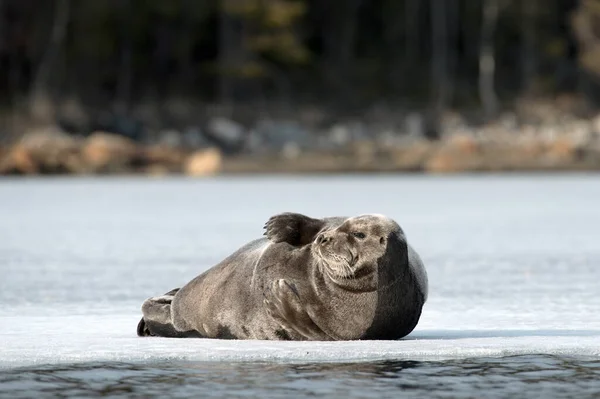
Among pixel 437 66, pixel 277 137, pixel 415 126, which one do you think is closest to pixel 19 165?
pixel 277 137

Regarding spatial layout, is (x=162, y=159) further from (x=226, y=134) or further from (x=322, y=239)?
(x=322, y=239)

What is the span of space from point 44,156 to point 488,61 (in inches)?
887

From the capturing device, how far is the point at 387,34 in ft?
199

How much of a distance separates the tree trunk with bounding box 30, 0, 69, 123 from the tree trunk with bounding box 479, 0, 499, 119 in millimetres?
16524

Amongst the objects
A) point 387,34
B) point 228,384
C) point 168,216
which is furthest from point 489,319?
point 387,34

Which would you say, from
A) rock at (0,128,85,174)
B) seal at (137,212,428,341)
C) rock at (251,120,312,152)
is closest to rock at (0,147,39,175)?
rock at (0,128,85,174)

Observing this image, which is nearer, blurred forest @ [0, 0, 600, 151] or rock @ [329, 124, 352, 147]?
rock @ [329, 124, 352, 147]

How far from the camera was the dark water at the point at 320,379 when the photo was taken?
21.0 feet

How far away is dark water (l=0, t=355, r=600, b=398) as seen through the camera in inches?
252

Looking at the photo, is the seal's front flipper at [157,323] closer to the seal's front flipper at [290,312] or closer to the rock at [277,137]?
the seal's front flipper at [290,312]

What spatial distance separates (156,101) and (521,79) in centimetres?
1663

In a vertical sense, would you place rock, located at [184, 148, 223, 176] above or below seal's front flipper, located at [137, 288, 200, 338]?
above

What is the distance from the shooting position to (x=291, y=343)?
7.69m

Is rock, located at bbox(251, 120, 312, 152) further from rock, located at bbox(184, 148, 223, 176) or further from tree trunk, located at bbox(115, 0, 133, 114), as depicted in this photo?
tree trunk, located at bbox(115, 0, 133, 114)
